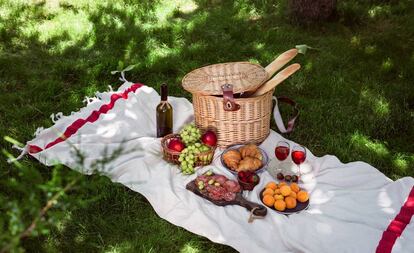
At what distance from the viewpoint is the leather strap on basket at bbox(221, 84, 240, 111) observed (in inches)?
122

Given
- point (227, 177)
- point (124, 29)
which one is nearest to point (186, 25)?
point (124, 29)

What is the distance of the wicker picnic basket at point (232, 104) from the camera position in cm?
323

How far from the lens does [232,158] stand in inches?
125

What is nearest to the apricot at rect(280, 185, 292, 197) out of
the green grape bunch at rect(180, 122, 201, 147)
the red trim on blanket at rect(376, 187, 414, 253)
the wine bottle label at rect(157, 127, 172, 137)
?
the red trim on blanket at rect(376, 187, 414, 253)

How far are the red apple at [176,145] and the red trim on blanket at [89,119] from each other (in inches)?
33.5

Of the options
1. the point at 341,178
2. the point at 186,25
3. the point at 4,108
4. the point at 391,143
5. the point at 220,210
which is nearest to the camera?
the point at 220,210

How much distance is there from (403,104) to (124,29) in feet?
10.2

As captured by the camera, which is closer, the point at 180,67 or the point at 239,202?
the point at 239,202

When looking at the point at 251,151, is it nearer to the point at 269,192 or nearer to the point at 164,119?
the point at 269,192

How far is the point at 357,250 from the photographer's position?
251cm

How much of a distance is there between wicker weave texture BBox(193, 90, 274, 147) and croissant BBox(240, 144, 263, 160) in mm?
180

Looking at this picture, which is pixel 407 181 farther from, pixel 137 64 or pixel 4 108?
pixel 4 108

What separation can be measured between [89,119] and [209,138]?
1.09 metres

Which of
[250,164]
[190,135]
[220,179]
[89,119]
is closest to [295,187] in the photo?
[250,164]
